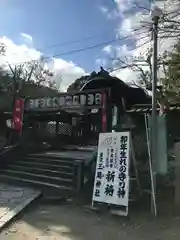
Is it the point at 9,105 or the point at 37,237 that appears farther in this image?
the point at 9,105

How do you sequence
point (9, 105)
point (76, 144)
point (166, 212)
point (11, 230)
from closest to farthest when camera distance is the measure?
point (11, 230) < point (166, 212) < point (76, 144) < point (9, 105)

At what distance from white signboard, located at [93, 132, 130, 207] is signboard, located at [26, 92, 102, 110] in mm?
4423

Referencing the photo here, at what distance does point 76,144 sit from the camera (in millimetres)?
20203

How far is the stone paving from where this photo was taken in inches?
344

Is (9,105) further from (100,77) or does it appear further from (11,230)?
(11,230)

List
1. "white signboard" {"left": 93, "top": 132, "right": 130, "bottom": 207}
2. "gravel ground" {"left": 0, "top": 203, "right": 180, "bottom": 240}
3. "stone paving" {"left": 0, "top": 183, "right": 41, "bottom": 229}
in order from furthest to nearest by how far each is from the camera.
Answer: "white signboard" {"left": 93, "top": 132, "right": 130, "bottom": 207} < "stone paving" {"left": 0, "top": 183, "right": 41, "bottom": 229} < "gravel ground" {"left": 0, "top": 203, "right": 180, "bottom": 240}

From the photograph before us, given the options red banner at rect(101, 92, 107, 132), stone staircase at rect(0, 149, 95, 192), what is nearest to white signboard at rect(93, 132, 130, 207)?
stone staircase at rect(0, 149, 95, 192)

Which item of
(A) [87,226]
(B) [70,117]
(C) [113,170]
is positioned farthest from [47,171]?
(B) [70,117]

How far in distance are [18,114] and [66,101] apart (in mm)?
2449

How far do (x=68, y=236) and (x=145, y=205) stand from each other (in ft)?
9.51

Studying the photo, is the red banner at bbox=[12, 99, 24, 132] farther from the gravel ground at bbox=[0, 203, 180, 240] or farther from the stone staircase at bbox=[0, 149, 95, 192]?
the gravel ground at bbox=[0, 203, 180, 240]

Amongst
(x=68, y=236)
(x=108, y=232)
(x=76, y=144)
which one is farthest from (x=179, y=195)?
(x=76, y=144)

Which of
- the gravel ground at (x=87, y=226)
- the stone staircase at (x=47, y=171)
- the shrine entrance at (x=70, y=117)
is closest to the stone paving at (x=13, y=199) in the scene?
the gravel ground at (x=87, y=226)

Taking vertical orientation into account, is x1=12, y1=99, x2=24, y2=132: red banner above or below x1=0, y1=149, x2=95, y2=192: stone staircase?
above
